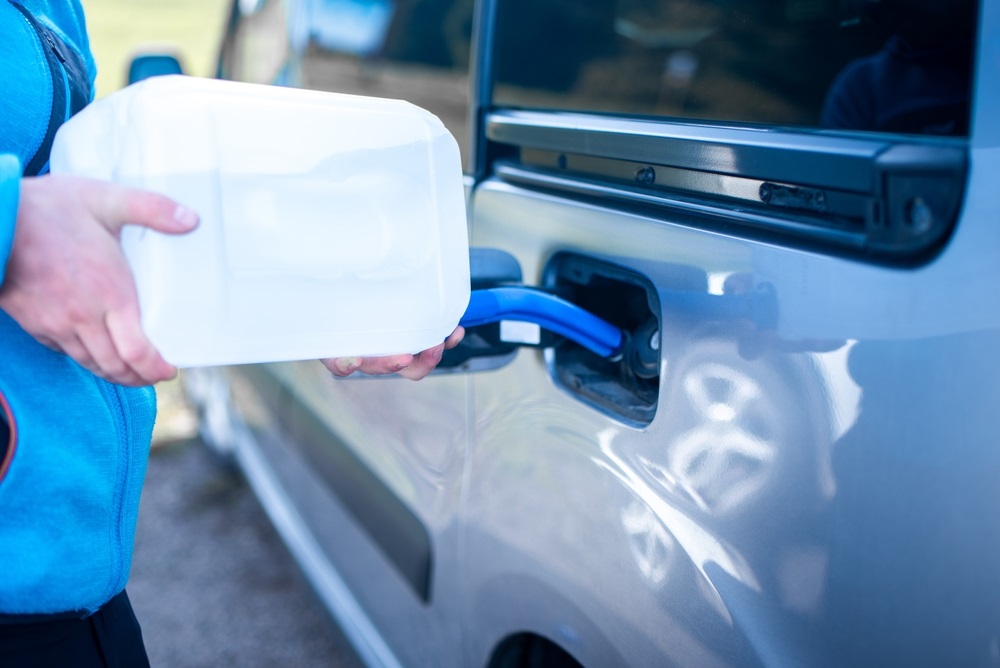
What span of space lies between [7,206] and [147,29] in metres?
13.5

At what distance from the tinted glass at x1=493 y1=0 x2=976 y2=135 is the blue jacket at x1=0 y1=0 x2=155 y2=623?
85 centimetres

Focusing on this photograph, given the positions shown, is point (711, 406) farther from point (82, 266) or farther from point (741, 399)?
point (82, 266)

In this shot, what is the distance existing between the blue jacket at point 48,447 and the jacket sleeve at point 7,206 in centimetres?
20

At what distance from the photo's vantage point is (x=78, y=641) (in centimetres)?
111

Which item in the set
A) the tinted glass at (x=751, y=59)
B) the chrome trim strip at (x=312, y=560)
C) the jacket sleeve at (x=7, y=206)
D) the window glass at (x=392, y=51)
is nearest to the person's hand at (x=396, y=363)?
the jacket sleeve at (x=7, y=206)

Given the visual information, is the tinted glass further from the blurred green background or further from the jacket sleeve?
the blurred green background

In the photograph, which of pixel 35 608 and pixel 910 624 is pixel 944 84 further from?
pixel 35 608

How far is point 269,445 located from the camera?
2.92 m

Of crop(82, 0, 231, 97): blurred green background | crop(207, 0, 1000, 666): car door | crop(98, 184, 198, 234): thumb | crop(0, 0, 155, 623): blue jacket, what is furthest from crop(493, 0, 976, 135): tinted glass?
crop(82, 0, 231, 97): blurred green background

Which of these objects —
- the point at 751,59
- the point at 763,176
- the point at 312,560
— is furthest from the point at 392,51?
the point at 763,176

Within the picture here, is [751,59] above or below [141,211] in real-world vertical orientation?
above

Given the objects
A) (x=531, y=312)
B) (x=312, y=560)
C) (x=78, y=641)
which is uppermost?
(x=531, y=312)

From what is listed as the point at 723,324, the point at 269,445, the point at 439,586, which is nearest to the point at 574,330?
the point at 723,324

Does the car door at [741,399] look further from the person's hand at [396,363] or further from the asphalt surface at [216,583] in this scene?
the asphalt surface at [216,583]
